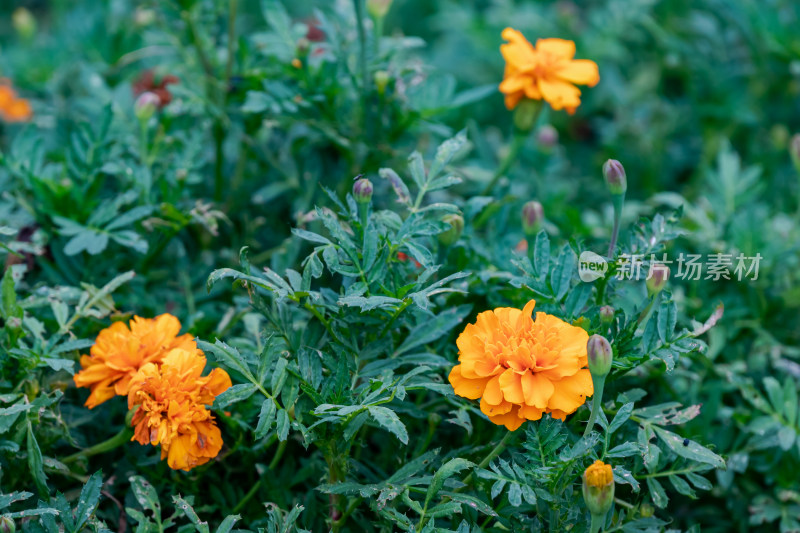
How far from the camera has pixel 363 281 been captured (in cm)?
106

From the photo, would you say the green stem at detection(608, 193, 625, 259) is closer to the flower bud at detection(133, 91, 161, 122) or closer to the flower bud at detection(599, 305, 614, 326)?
the flower bud at detection(599, 305, 614, 326)

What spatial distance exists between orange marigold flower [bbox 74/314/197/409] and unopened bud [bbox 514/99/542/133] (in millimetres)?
697

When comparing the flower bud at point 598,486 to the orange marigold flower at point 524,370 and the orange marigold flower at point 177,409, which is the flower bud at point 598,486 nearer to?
the orange marigold flower at point 524,370

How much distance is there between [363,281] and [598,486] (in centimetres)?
39

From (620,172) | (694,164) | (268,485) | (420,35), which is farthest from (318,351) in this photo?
(420,35)

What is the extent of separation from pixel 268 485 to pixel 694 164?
4.81ft

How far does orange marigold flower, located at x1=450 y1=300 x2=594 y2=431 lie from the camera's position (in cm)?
95

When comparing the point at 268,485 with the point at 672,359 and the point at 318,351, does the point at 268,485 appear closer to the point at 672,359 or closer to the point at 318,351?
the point at 318,351

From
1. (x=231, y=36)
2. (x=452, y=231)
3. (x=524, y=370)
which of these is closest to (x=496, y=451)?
(x=524, y=370)

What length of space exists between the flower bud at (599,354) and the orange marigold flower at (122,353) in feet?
1.78

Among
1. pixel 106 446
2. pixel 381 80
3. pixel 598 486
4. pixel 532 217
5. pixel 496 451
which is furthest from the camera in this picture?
pixel 381 80

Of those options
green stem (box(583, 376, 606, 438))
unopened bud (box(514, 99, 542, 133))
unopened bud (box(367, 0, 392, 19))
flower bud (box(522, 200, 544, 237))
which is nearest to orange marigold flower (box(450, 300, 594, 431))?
green stem (box(583, 376, 606, 438))

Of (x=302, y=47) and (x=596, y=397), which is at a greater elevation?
(x=302, y=47)

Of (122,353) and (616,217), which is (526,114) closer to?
(616,217)
